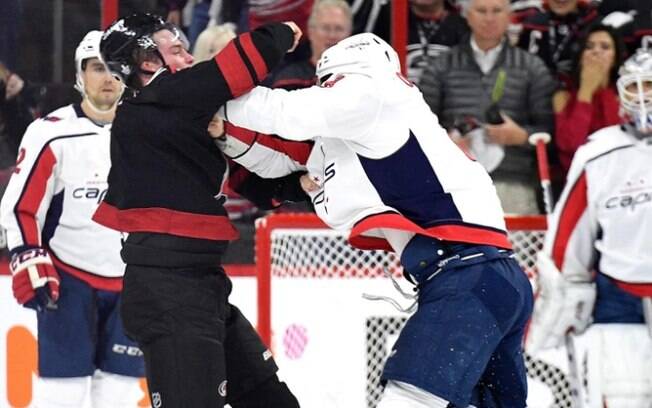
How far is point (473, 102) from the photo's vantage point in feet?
17.7

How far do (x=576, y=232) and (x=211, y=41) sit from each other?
4.87 ft

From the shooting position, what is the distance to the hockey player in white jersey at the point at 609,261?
4805 mm

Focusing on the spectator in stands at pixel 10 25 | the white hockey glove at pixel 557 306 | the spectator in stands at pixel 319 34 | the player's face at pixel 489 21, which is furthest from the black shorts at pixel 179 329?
the spectator in stands at pixel 10 25

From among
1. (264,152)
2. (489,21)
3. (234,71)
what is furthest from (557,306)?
(234,71)

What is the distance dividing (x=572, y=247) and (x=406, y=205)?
64.1 inches

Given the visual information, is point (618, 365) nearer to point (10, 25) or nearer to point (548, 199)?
point (548, 199)

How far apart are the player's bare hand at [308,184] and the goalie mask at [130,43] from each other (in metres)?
0.46

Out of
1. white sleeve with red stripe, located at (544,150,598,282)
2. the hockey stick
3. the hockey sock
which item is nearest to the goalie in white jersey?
the hockey sock

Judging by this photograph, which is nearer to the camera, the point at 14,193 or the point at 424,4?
the point at 14,193

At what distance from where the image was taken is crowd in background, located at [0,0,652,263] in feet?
17.7

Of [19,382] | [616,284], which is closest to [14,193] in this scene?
[19,382]

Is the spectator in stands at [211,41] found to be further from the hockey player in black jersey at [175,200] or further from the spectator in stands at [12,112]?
the hockey player in black jersey at [175,200]

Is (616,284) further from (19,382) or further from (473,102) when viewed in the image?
(19,382)

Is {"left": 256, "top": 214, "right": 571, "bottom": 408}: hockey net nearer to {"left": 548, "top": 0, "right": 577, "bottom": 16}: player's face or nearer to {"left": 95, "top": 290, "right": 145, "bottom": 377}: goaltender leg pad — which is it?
{"left": 95, "top": 290, "right": 145, "bottom": 377}: goaltender leg pad
